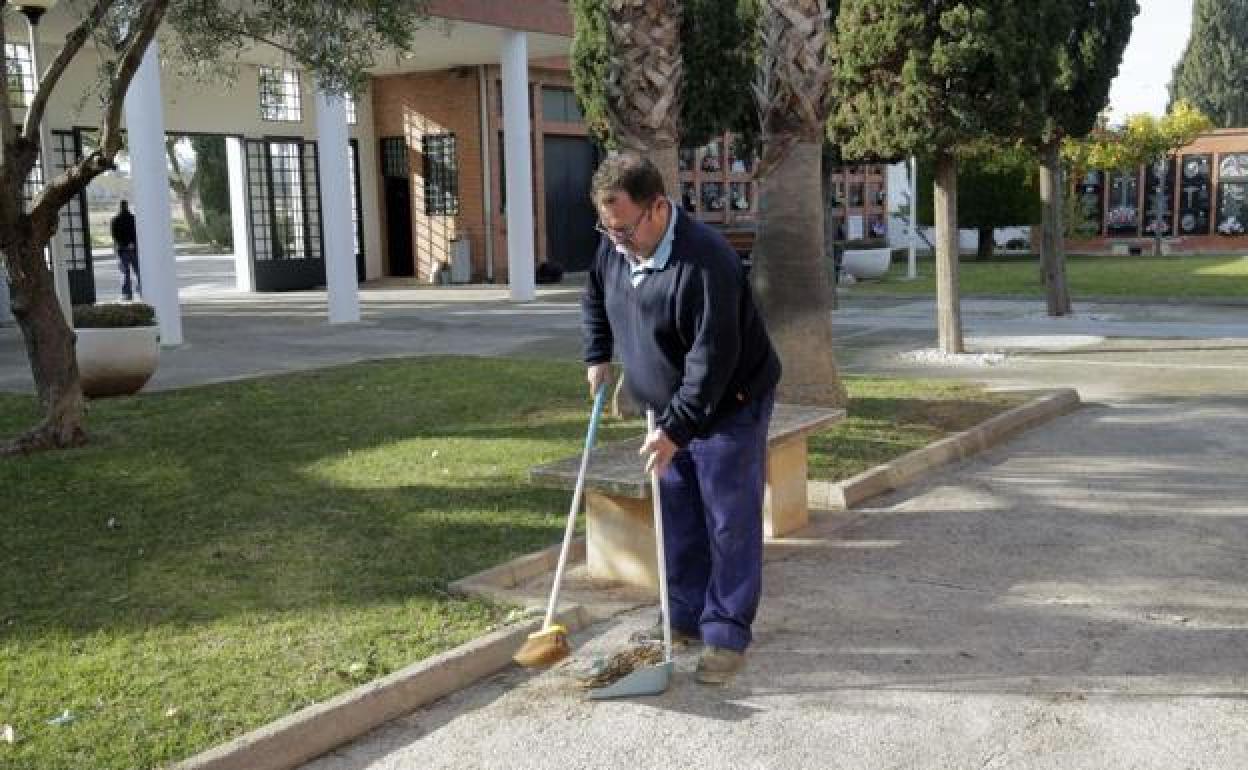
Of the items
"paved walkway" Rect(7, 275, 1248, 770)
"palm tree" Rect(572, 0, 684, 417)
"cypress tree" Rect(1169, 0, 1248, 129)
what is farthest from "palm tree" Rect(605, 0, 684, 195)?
"cypress tree" Rect(1169, 0, 1248, 129)

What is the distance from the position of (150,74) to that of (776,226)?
Answer: 29.7 ft

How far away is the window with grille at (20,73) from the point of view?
1881 centimetres

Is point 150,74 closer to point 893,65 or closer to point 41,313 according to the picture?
point 41,313

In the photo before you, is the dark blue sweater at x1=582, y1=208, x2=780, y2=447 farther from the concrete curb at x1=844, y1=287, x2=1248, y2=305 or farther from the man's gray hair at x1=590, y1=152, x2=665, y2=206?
the concrete curb at x1=844, y1=287, x2=1248, y2=305

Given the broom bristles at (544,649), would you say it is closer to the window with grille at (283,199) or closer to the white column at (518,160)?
the white column at (518,160)

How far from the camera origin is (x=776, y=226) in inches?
338

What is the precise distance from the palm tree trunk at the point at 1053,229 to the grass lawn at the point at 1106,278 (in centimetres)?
304

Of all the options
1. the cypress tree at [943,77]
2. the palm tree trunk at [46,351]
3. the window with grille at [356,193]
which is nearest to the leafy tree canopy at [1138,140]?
the window with grille at [356,193]

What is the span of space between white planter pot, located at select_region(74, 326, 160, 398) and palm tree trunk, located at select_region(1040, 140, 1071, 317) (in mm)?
10807

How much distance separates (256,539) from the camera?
232 inches

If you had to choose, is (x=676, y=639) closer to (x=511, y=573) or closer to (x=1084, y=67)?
(x=511, y=573)

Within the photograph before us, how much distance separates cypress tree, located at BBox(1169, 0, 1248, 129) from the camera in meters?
56.0

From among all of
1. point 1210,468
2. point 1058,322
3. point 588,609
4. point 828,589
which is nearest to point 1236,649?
point 828,589

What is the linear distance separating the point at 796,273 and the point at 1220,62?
186 ft
